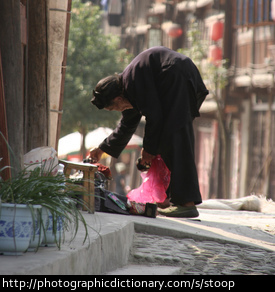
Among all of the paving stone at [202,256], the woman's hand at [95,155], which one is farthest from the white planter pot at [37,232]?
the woman's hand at [95,155]

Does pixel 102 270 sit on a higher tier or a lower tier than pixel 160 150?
lower

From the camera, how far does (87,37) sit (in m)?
23.2

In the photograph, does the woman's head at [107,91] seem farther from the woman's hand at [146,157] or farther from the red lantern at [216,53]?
the red lantern at [216,53]

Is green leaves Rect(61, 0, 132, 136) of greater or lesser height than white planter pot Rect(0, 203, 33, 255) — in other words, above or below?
above

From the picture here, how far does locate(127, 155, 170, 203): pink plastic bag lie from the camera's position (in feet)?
20.7

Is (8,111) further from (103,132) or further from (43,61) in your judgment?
(103,132)

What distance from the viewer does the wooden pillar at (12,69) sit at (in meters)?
4.30

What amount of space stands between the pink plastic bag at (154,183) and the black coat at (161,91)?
326 mm

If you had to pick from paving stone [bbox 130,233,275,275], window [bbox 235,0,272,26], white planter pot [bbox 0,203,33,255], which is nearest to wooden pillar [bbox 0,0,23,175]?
white planter pot [bbox 0,203,33,255]

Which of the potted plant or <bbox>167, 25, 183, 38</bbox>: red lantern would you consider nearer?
the potted plant

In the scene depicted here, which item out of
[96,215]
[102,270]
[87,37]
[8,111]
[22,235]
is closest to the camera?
[22,235]

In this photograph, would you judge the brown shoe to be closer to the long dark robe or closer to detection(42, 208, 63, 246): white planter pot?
the long dark robe
